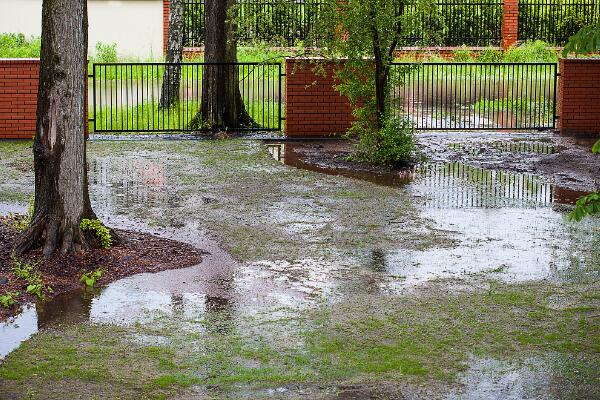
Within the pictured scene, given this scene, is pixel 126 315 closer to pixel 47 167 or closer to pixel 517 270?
pixel 47 167

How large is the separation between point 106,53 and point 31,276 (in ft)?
71.3

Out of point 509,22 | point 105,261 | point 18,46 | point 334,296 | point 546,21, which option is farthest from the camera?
point 546,21

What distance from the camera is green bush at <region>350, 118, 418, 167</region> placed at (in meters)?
16.5

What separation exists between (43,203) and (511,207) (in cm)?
564

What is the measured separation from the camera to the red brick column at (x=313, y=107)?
19.6 meters

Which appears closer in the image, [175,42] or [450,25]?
[175,42]

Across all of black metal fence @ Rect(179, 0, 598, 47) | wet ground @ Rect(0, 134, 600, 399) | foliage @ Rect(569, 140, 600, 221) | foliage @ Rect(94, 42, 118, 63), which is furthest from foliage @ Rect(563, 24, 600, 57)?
black metal fence @ Rect(179, 0, 598, 47)

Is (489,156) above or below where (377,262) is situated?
above

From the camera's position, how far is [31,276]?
1016 cm

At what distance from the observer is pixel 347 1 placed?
1658 cm

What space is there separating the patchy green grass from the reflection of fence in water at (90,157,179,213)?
4.85 meters

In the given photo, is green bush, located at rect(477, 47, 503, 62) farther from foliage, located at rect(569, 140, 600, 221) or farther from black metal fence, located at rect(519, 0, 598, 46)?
foliage, located at rect(569, 140, 600, 221)

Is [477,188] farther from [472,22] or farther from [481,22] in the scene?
[481,22]

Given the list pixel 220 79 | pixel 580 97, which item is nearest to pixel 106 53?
pixel 220 79
